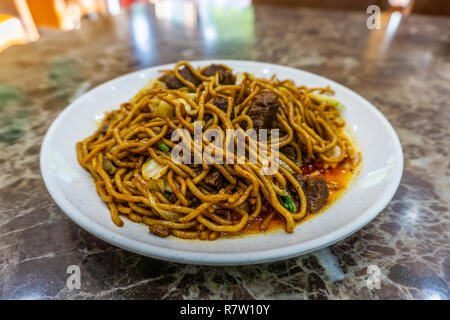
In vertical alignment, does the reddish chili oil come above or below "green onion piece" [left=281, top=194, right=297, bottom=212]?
below

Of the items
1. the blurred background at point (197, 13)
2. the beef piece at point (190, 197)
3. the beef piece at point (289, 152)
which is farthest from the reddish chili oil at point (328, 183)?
the blurred background at point (197, 13)

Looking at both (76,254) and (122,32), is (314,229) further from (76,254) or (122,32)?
(122,32)

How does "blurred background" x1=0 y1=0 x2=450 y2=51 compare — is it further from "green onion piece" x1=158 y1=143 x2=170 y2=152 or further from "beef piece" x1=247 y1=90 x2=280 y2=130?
"green onion piece" x1=158 y1=143 x2=170 y2=152

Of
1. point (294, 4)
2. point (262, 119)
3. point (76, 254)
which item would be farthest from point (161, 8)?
point (76, 254)

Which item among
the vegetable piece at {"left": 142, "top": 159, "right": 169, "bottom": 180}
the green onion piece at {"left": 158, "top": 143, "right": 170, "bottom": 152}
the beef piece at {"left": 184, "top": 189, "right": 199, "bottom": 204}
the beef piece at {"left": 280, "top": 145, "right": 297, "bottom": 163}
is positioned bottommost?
the beef piece at {"left": 280, "top": 145, "right": 297, "bottom": 163}

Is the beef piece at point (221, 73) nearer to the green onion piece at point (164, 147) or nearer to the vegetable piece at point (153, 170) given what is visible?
the green onion piece at point (164, 147)

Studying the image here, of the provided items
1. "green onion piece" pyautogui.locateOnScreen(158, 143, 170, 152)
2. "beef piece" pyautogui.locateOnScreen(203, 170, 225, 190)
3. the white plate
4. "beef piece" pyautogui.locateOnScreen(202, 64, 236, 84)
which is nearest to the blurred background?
"beef piece" pyautogui.locateOnScreen(202, 64, 236, 84)
